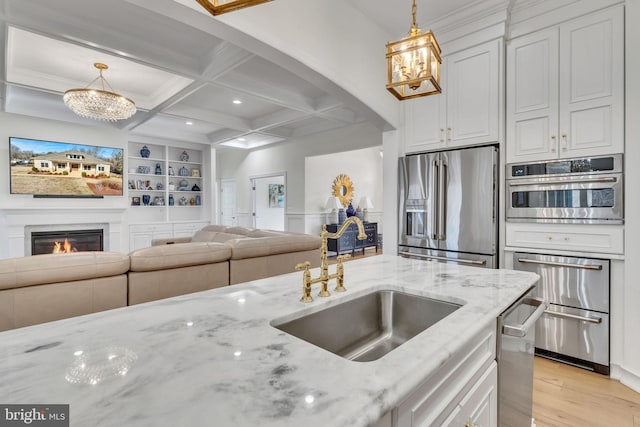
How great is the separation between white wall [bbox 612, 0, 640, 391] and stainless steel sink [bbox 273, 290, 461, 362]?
1965mm

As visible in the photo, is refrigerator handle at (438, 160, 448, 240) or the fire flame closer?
refrigerator handle at (438, 160, 448, 240)

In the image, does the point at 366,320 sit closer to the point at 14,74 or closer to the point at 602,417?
the point at 602,417

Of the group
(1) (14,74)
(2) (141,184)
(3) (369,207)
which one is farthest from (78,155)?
(3) (369,207)

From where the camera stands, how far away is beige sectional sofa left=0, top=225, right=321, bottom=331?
178 cm

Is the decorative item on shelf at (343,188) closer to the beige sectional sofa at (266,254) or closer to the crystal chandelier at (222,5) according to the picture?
the beige sectional sofa at (266,254)

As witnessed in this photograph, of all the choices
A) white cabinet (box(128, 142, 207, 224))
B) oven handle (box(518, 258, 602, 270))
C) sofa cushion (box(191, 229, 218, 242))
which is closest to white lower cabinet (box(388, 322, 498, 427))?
oven handle (box(518, 258, 602, 270))

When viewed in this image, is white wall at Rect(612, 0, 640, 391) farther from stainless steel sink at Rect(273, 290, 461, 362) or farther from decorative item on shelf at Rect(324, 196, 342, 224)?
decorative item on shelf at Rect(324, 196, 342, 224)

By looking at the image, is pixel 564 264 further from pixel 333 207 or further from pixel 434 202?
pixel 333 207

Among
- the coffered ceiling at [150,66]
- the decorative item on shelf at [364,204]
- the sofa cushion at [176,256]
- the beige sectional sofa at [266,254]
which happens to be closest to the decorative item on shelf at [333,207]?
the decorative item on shelf at [364,204]

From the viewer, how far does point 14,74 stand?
152 inches

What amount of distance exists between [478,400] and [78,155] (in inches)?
275

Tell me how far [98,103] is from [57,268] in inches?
102

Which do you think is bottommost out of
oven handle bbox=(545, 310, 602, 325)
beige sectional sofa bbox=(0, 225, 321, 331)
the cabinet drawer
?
oven handle bbox=(545, 310, 602, 325)

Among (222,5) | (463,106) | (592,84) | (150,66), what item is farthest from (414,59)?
(150,66)
